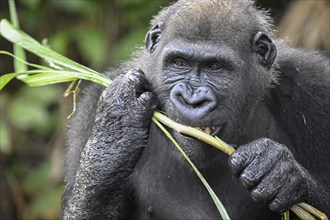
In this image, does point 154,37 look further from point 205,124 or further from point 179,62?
point 205,124

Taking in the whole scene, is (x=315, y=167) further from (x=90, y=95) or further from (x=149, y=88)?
(x=90, y=95)

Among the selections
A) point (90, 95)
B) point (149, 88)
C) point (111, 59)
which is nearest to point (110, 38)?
point (111, 59)

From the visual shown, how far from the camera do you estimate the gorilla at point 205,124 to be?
201 inches

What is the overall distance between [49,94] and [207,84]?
15.1 feet

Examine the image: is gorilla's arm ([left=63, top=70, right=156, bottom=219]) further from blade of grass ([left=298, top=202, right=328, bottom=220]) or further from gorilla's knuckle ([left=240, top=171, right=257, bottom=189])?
blade of grass ([left=298, top=202, right=328, bottom=220])

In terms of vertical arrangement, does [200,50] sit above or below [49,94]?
above

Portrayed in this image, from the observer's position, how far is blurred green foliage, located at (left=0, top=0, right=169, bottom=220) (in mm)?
9445

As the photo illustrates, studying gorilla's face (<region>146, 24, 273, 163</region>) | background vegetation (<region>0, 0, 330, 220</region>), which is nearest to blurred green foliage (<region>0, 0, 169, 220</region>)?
background vegetation (<region>0, 0, 330, 220</region>)

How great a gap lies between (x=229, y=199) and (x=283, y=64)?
121 cm

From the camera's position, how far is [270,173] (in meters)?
5.04

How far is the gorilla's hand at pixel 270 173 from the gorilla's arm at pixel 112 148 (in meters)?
0.79

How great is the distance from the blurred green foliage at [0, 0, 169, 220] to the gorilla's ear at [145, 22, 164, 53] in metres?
3.33

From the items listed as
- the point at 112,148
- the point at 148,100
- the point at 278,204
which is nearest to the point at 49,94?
the point at 112,148

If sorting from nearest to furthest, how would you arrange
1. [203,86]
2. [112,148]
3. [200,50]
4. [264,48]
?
[203,86], [200,50], [112,148], [264,48]
